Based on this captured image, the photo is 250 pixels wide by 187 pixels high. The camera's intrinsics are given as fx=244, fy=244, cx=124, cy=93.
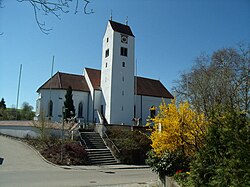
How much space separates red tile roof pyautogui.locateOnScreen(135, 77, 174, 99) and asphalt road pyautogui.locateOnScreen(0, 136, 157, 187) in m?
24.1

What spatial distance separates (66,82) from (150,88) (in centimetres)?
1646

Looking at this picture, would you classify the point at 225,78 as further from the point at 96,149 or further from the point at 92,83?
the point at 92,83

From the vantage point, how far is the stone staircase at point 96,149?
22953mm

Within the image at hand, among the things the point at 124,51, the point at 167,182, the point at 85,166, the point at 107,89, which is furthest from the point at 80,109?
the point at 167,182

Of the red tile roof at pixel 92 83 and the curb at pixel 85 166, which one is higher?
the red tile roof at pixel 92 83

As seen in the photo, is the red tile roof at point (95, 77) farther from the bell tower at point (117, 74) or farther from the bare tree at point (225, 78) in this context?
the bare tree at point (225, 78)

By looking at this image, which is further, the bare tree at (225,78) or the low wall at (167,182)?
the bare tree at (225,78)

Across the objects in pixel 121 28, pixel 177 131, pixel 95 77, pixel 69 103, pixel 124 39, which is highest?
pixel 121 28

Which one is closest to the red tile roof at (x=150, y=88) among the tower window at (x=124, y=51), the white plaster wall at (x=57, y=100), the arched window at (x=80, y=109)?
the tower window at (x=124, y=51)

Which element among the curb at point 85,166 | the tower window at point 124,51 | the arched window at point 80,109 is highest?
the tower window at point 124,51

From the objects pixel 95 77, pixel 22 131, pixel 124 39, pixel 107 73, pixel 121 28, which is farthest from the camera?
pixel 95 77

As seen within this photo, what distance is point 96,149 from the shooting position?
82.5 ft

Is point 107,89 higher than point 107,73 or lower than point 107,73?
lower

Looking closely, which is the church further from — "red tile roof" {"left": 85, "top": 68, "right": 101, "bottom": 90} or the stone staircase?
the stone staircase
